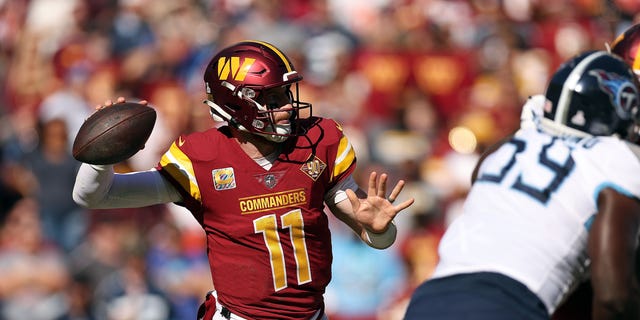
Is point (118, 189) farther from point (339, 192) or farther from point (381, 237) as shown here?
point (381, 237)

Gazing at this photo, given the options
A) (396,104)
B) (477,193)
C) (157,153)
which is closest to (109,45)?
(157,153)

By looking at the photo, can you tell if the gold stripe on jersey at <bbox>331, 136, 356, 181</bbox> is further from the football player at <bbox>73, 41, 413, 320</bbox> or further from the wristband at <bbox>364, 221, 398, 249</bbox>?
the wristband at <bbox>364, 221, 398, 249</bbox>

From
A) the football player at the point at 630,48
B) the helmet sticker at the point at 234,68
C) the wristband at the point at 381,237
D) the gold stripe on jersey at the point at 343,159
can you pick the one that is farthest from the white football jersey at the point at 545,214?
the helmet sticker at the point at 234,68

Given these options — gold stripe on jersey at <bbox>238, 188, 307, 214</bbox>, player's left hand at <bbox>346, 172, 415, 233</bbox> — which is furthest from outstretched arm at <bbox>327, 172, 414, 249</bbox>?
gold stripe on jersey at <bbox>238, 188, 307, 214</bbox>

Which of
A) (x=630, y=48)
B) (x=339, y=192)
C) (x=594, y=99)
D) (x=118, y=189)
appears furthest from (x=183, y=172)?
(x=630, y=48)

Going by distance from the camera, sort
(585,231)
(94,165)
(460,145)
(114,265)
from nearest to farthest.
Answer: (585,231), (94,165), (114,265), (460,145)

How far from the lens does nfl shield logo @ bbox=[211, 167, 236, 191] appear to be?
15.4 ft

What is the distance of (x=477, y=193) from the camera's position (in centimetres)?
393

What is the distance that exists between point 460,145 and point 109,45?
3826 millimetres

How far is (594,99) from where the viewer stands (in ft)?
12.7

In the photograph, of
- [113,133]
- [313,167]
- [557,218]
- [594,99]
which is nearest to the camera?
[557,218]

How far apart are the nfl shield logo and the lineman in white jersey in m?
1.12

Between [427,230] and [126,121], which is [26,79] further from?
[126,121]

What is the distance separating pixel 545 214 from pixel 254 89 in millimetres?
1516
